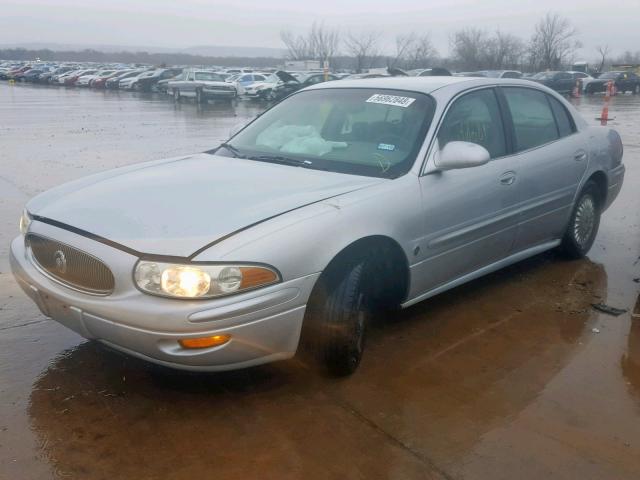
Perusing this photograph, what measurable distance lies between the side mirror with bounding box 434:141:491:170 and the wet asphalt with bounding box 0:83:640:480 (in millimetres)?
1086

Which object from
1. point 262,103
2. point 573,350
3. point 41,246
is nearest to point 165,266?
point 41,246

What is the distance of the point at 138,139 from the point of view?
14.5 metres

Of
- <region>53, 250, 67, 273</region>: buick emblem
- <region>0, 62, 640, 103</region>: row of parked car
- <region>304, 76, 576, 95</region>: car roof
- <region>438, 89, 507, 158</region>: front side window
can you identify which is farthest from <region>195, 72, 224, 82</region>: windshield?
<region>53, 250, 67, 273</region>: buick emblem

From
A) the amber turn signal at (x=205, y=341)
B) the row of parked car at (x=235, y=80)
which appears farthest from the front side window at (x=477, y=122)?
the row of parked car at (x=235, y=80)

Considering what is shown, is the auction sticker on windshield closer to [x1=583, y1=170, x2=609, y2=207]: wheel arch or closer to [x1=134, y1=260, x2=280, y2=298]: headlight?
[x1=134, y1=260, x2=280, y2=298]: headlight

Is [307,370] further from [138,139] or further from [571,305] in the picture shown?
[138,139]

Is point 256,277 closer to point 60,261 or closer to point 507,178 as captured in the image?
point 60,261

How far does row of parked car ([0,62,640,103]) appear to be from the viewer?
1215 inches

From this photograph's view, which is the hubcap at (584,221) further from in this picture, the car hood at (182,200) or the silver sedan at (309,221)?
the car hood at (182,200)

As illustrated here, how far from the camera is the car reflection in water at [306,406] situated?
275cm

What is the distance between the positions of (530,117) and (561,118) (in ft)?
1.77

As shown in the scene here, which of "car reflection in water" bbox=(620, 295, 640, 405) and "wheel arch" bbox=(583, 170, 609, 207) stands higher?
"wheel arch" bbox=(583, 170, 609, 207)

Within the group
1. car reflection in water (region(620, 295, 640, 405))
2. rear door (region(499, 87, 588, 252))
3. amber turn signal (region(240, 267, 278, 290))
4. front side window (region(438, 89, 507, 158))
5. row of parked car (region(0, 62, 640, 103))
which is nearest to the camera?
amber turn signal (region(240, 267, 278, 290))

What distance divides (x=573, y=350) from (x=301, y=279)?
190 cm
